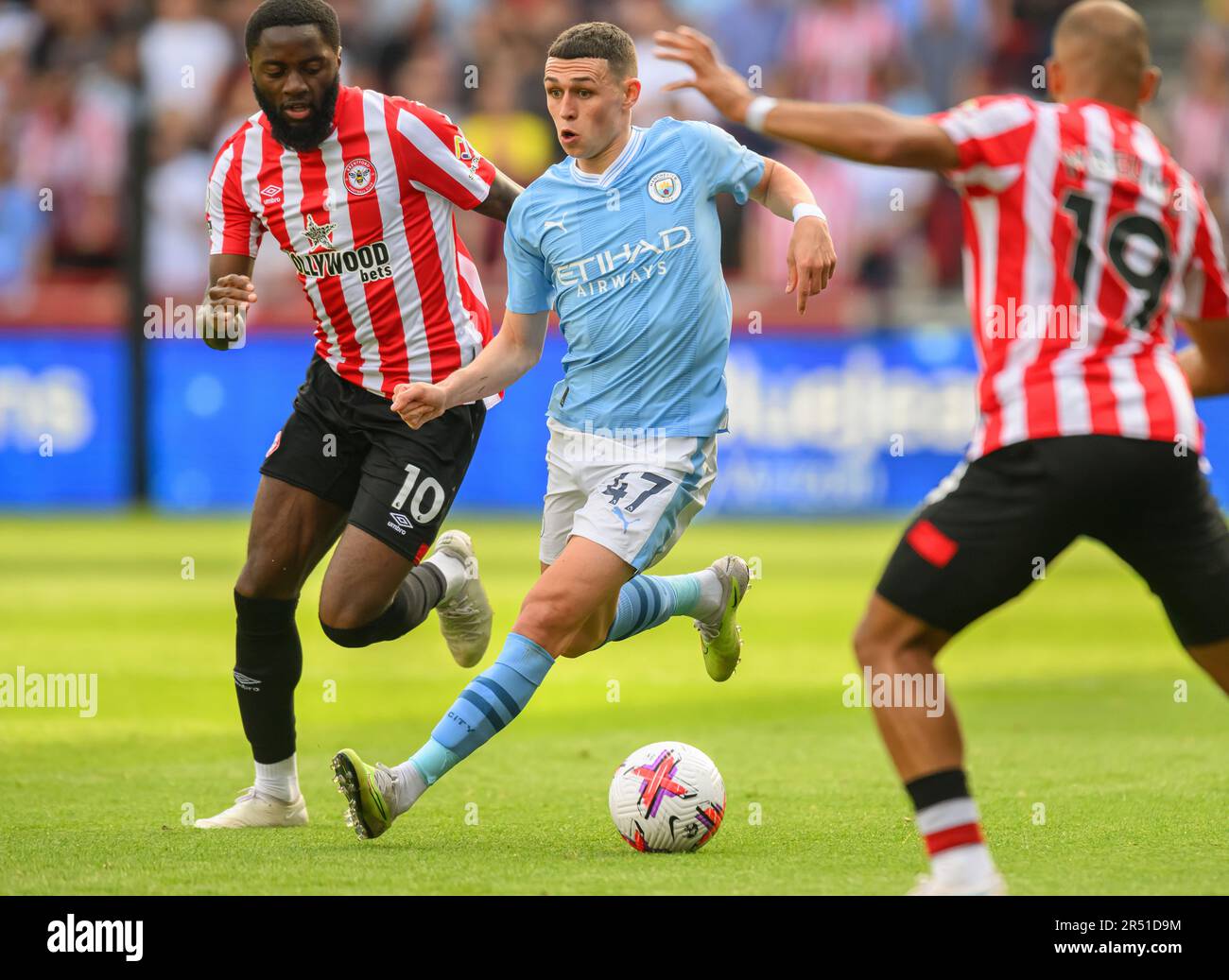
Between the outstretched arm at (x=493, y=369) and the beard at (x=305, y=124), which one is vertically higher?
the beard at (x=305, y=124)

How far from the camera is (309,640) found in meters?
12.3

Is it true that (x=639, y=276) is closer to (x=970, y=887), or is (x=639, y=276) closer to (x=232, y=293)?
(x=232, y=293)

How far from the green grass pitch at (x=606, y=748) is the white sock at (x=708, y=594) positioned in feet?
2.32

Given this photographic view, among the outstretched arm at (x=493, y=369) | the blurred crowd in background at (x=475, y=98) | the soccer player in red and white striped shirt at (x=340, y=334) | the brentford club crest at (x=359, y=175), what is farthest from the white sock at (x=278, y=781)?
the blurred crowd in background at (x=475, y=98)

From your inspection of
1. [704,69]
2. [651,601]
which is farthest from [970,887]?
[651,601]

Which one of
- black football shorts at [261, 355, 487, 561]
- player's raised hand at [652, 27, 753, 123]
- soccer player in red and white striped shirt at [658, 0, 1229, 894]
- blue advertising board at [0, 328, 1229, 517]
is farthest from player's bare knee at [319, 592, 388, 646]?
blue advertising board at [0, 328, 1229, 517]

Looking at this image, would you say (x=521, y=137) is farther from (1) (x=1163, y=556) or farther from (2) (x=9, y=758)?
(1) (x=1163, y=556)

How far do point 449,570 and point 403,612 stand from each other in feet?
2.07

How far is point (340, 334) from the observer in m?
7.12

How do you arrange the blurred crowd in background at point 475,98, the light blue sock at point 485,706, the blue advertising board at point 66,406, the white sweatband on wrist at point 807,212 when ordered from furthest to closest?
the blurred crowd in background at point 475,98
the blue advertising board at point 66,406
the light blue sock at point 485,706
the white sweatband on wrist at point 807,212

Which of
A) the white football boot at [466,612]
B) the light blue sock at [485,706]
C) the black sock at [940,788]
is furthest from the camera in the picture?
the white football boot at [466,612]

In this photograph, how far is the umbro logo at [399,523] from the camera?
681cm

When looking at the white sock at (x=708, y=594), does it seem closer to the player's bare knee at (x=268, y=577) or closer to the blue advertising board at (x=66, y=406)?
the player's bare knee at (x=268, y=577)

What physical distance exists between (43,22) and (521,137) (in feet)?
19.7
